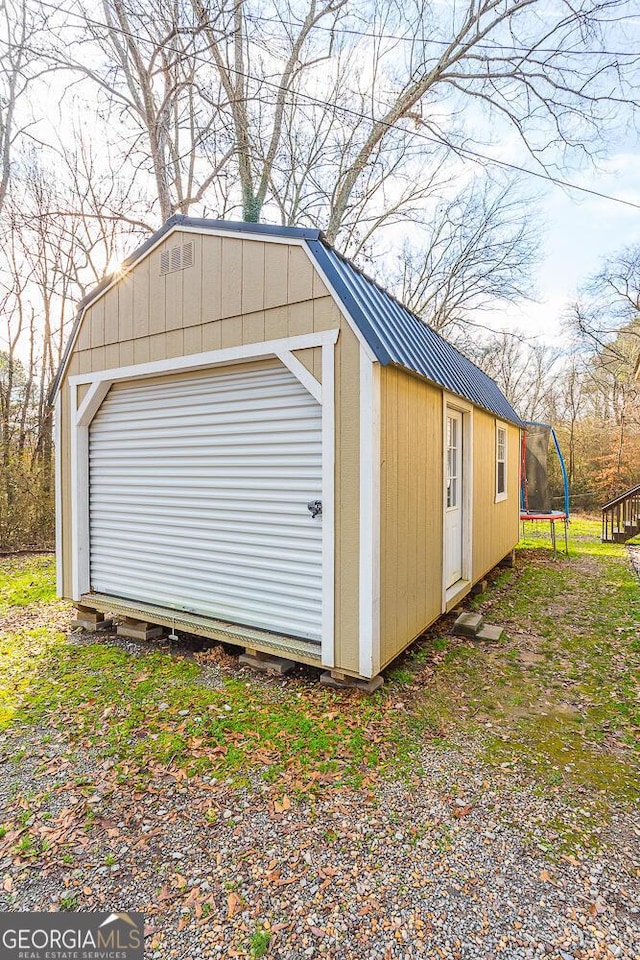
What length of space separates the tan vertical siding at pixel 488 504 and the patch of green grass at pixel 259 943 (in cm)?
477

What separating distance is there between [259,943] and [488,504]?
19.1ft

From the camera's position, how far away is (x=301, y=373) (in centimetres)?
342

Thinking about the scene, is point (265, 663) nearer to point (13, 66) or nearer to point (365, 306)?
point (365, 306)

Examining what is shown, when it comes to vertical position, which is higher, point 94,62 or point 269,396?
point 94,62

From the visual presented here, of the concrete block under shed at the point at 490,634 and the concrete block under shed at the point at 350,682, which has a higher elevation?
the concrete block under shed at the point at 350,682

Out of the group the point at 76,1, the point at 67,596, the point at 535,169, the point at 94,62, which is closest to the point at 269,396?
Result: the point at 67,596

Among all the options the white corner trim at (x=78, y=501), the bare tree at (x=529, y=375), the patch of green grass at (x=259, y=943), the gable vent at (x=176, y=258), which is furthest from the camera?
the bare tree at (x=529, y=375)

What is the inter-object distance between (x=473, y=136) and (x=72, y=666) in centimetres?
1184

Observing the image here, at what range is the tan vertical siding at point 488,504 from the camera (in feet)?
19.5

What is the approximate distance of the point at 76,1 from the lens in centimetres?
630

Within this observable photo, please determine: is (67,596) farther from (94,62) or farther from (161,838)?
(94,62)

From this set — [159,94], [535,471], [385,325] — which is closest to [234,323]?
[385,325]

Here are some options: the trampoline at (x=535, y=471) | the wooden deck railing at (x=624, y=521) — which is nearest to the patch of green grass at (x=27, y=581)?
the trampoline at (x=535, y=471)

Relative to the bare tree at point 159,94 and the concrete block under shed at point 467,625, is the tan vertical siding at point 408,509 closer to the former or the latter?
the concrete block under shed at point 467,625
